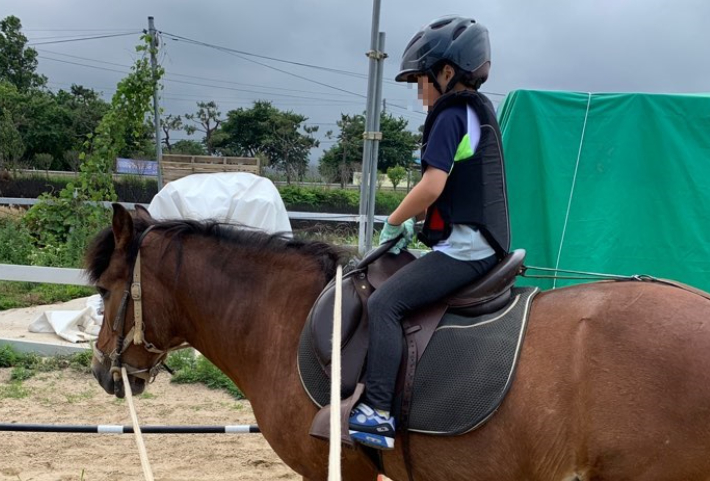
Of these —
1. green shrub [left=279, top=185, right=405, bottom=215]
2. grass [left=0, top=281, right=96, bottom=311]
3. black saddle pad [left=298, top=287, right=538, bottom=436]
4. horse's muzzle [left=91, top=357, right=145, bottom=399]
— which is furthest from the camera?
green shrub [left=279, top=185, right=405, bottom=215]

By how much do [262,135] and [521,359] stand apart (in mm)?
45940

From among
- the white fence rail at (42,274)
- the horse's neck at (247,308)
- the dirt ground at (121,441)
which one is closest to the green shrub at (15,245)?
the white fence rail at (42,274)

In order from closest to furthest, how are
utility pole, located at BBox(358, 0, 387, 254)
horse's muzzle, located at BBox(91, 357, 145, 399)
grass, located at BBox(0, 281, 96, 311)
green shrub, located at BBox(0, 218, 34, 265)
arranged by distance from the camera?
horse's muzzle, located at BBox(91, 357, 145, 399), utility pole, located at BBox(358, 0, 387, 254), grass, located at BBox(0, 281, 96, 311), green shrub, located at BBox(0, 218, 34, 265)

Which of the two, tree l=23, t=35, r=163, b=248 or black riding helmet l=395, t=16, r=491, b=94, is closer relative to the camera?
black riding helmet l=395, t=16, r=491, b=94

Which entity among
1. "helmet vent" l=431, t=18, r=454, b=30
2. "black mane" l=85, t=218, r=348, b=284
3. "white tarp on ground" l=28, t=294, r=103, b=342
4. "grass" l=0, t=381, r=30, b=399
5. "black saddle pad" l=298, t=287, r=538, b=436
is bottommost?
"grass" l=0, t=381, r=30, b=399

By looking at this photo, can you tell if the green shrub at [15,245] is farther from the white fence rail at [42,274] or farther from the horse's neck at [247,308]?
the horse's neck at [247,308]

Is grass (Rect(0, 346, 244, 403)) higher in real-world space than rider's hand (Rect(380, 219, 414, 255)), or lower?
lower

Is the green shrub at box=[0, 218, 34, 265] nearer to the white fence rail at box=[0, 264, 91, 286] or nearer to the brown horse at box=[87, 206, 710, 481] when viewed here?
the white fence rail at box=[0, 264, 91, 286]

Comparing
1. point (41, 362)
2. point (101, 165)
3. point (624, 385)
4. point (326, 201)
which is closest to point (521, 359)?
point (624, 385)

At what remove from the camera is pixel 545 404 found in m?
2.10

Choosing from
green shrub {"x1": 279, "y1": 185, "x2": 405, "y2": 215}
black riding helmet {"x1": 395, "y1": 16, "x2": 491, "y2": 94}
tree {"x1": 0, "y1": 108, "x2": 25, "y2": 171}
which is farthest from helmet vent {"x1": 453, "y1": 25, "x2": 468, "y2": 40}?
tree {"x1": 0, "y1": 108, "x2": 25, "y2": 171}

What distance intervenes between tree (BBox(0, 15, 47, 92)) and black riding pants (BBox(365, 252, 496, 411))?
150 feet

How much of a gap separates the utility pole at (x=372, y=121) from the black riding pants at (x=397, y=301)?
11.3 ft

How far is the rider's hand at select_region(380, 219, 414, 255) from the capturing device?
2.54m
